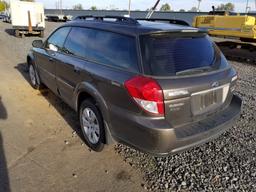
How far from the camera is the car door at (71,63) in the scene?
4.01m

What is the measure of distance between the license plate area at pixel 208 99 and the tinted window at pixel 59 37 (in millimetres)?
2659

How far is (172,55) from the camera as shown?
10.0ft

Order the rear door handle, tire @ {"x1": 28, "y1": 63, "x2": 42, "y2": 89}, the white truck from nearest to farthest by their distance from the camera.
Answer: the rear door handle < tire @ {"x1": 28, "y1": 63, "x2": 42, "y2": 89} < the white truck

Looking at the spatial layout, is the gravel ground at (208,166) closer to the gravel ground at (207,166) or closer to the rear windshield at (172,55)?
the gravel ground at (207,166)

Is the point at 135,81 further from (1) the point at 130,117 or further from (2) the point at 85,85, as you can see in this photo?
(2) the point at 85,85

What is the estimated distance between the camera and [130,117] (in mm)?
2994

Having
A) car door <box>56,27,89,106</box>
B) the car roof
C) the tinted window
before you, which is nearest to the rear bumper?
the car roof

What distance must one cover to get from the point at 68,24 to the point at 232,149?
132 inches

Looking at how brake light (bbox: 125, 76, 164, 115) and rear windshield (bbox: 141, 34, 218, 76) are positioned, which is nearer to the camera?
brake light (bbox: 125, 76, 164, 115)

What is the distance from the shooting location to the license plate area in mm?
3055

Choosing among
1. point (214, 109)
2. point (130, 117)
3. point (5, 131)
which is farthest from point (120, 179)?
point (5, 131)

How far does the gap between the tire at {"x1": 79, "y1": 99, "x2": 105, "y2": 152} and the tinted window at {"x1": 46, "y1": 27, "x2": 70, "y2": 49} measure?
4.65ft

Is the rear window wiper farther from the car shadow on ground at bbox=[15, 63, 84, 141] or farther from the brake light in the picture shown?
the car shadow on ground at bbox=[15, 63, 84, 141]

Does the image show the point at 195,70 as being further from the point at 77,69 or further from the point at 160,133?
the point at 77,69
